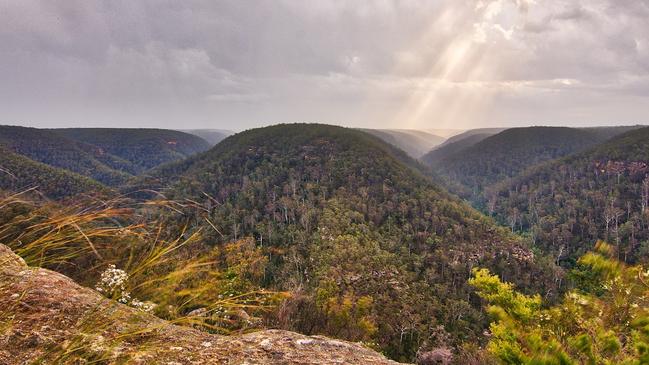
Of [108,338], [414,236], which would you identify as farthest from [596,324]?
[414,236]

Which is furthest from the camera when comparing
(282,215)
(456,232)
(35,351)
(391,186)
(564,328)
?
Answer: (391,186)

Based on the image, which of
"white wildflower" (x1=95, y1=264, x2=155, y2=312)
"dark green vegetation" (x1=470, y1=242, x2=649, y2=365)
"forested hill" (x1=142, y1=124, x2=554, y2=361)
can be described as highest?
"white wildflower" (x1=95, y1=264, x2=155, y2=312)

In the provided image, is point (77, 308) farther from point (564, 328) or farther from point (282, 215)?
point (282, 215)

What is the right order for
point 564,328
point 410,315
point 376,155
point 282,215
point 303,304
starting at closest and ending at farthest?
point 564,328
point 303,304
point 410,315
point 282,215
point 376,155

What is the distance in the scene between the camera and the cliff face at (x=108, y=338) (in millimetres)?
2107

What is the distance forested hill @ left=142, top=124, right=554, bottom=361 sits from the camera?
70.5 meters

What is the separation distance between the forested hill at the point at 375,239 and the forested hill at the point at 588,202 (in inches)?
1392

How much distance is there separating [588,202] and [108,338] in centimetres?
18895

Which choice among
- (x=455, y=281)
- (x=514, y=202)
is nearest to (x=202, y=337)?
(x=455, y=281)

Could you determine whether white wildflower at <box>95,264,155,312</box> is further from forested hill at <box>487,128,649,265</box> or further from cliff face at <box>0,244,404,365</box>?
forested hill at <box>487,128,649,265</box>

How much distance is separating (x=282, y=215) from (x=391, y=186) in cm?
4813

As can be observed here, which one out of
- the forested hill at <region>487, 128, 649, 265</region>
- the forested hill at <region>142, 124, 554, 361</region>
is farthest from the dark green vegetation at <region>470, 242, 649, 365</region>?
the forested hill at <region>487, 128, 649, 265</region>

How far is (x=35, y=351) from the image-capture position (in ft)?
7.04

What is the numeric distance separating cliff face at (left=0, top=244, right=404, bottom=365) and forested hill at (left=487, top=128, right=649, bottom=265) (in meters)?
130
